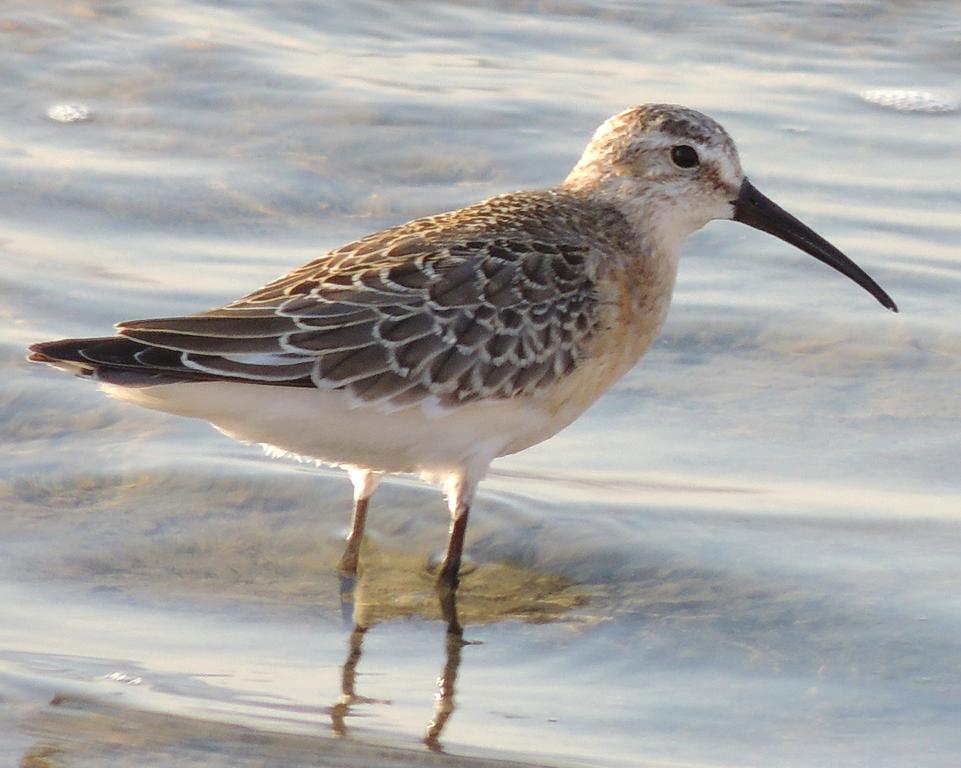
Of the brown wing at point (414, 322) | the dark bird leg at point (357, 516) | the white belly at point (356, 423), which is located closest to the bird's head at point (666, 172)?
the brown wing at point (414, 322)

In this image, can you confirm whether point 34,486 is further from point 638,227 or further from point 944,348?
point 944,348

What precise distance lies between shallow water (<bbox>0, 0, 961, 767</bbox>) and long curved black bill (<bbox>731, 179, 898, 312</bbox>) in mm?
726

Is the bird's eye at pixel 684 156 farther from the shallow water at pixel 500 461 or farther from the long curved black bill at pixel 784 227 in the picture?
the shallow water at pixel 500 461

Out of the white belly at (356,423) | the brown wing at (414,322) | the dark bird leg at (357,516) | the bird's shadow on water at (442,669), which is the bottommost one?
the bird's shadow on water at (442,669)

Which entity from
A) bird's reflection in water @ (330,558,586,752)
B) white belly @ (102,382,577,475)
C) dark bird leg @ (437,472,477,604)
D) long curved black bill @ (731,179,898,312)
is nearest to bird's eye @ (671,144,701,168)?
long curved black bill @ (731,179,898,312)

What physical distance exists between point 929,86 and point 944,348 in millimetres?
4029

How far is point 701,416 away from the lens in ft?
28.5

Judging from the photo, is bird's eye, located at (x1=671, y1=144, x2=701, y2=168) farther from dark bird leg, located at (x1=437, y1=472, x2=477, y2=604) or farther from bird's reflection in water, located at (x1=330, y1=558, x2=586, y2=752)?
bird's reflection in water, located at (x1=330, y1=558, x2=586, y2=752)

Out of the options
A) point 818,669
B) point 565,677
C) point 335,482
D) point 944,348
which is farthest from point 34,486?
point 944,348

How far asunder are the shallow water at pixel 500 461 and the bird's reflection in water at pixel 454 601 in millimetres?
21

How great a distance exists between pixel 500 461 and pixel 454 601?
139 cm

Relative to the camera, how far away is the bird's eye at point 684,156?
25.6 feet

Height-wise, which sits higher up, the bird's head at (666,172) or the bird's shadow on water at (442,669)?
the bird's head at (666,172)

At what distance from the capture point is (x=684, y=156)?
784 cm
